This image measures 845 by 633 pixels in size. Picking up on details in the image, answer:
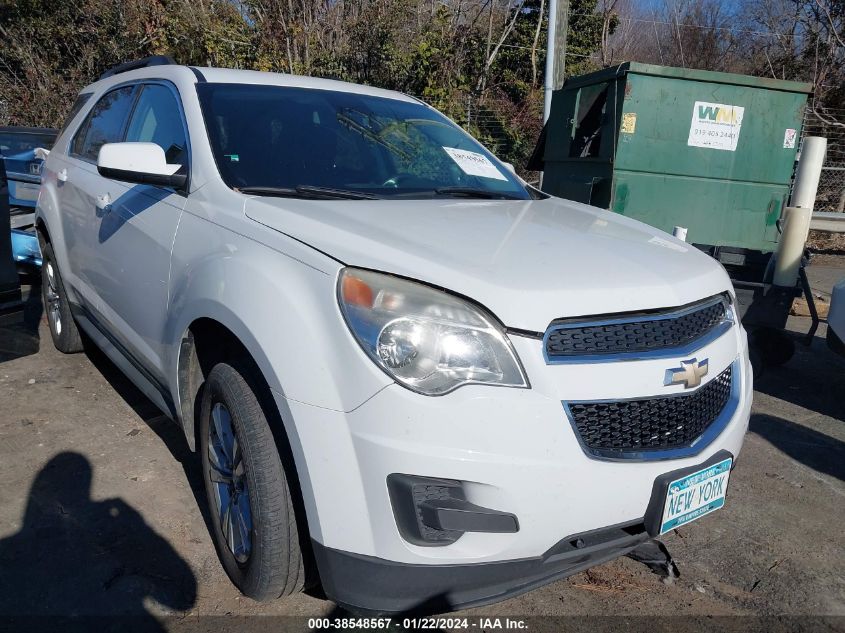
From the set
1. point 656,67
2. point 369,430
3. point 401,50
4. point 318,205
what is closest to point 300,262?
point 318,205

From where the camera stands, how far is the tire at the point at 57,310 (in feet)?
14.6

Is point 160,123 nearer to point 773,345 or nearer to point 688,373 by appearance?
point 688,373

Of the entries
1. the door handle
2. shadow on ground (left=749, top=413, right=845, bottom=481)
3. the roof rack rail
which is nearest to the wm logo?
shadow on ground (left=749, top=413, right=845, bottom=481)

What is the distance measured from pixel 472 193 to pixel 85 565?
6.86 ft

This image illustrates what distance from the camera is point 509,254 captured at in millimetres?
2145

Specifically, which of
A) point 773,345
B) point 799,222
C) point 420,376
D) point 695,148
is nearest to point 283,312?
point 420,376

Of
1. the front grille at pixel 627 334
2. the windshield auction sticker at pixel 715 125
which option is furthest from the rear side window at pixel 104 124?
the windshield auction sticker at pixel 715 125

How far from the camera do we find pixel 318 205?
7.91 feet

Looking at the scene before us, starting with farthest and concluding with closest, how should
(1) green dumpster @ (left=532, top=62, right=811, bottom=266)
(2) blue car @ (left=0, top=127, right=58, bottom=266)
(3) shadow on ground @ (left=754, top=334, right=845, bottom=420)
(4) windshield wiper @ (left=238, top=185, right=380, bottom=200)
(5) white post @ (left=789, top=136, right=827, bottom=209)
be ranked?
(1) green dumpster @ (left=532, top=62, right=811, bottom=266)
(2) blue car @ (left=0, top=127, right=58, bottom=266)
(5) white post @ (left=789, top=136, right=827, bottom=209)
(3) shadow on ground @ (left=754, top=334, right=845, bottom=420)
(4) windshield wiper @ (left=238, top=185, right=380, bottom=200)

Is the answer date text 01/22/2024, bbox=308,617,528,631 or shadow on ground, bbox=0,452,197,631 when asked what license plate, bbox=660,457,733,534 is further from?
shadow on ground, bbox=0,452,197,631

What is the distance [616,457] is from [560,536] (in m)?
0.26

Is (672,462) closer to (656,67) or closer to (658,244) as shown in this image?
(658,244)

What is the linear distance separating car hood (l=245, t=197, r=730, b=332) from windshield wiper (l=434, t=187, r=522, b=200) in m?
0.24

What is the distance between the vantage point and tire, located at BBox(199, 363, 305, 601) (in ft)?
6.83
